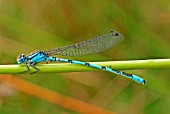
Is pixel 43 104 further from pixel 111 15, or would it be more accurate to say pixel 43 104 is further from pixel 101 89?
pixel 111 15

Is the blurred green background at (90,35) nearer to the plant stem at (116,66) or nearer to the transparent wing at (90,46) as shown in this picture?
the transparent wing at (90,46)

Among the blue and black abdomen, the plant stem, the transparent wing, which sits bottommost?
the plant stem

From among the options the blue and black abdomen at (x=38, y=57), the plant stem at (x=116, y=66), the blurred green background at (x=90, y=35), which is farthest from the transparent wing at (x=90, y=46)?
the plant stem at (x=116, y=66)

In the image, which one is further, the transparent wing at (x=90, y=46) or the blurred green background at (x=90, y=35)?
the blurred green background at (x=90, y=35)

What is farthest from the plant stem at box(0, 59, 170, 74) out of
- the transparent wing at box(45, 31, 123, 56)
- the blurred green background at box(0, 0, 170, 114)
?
the blurred green background at box(0, 0, 170, 114)

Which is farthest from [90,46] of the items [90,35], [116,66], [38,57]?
[116,66]

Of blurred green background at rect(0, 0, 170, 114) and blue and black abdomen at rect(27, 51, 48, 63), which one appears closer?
blue and black abdomen at rect(27, 51, 48, 63)

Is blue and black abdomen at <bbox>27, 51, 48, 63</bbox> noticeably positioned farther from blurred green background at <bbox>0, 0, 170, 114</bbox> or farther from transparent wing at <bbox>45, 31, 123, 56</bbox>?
blurred green background at <bbox>0, 0, 170, 114</bbox>
